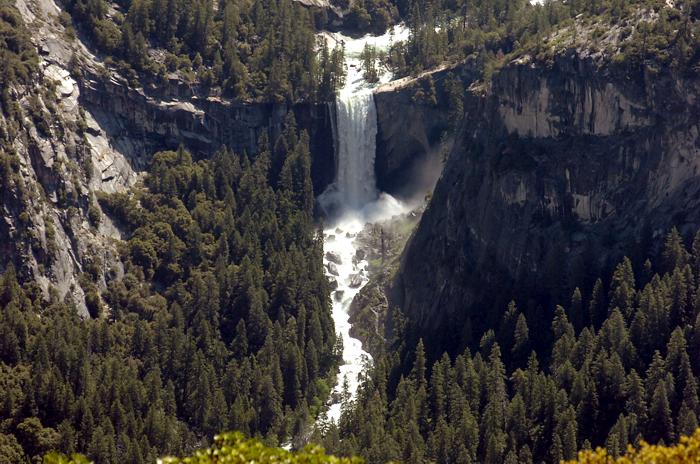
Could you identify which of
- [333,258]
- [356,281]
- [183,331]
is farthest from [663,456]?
[333,258]

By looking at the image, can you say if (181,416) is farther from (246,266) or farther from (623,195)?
(623,195)

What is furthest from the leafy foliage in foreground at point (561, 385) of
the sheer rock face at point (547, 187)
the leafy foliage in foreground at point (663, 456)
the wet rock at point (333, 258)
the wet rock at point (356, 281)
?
the leafy foliage in foreground at point (663, 456)

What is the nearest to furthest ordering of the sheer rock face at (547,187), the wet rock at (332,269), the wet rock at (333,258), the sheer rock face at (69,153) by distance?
the sheer rock face at (547,187) → the sheer rock face at (69,153) → the wet rock at (332,269) → the wet rock at (333,258)

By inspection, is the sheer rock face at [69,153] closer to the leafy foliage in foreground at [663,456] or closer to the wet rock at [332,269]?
the wet rock at [332,269]

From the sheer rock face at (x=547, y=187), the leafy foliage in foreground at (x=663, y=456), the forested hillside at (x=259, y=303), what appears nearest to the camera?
the leafy foliage in foreground at (x=663, y=456)

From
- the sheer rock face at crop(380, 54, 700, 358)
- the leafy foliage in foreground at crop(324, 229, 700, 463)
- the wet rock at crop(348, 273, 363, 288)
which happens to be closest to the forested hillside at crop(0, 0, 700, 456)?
the leafy foliage in foreground at crop(324, 229, 700, 463)

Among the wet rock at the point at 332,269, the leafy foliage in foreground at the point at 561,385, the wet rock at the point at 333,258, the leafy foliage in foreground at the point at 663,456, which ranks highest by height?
the leafy foliage in foreground at the point at 663,456

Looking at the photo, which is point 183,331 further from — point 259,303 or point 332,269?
point 332,269
